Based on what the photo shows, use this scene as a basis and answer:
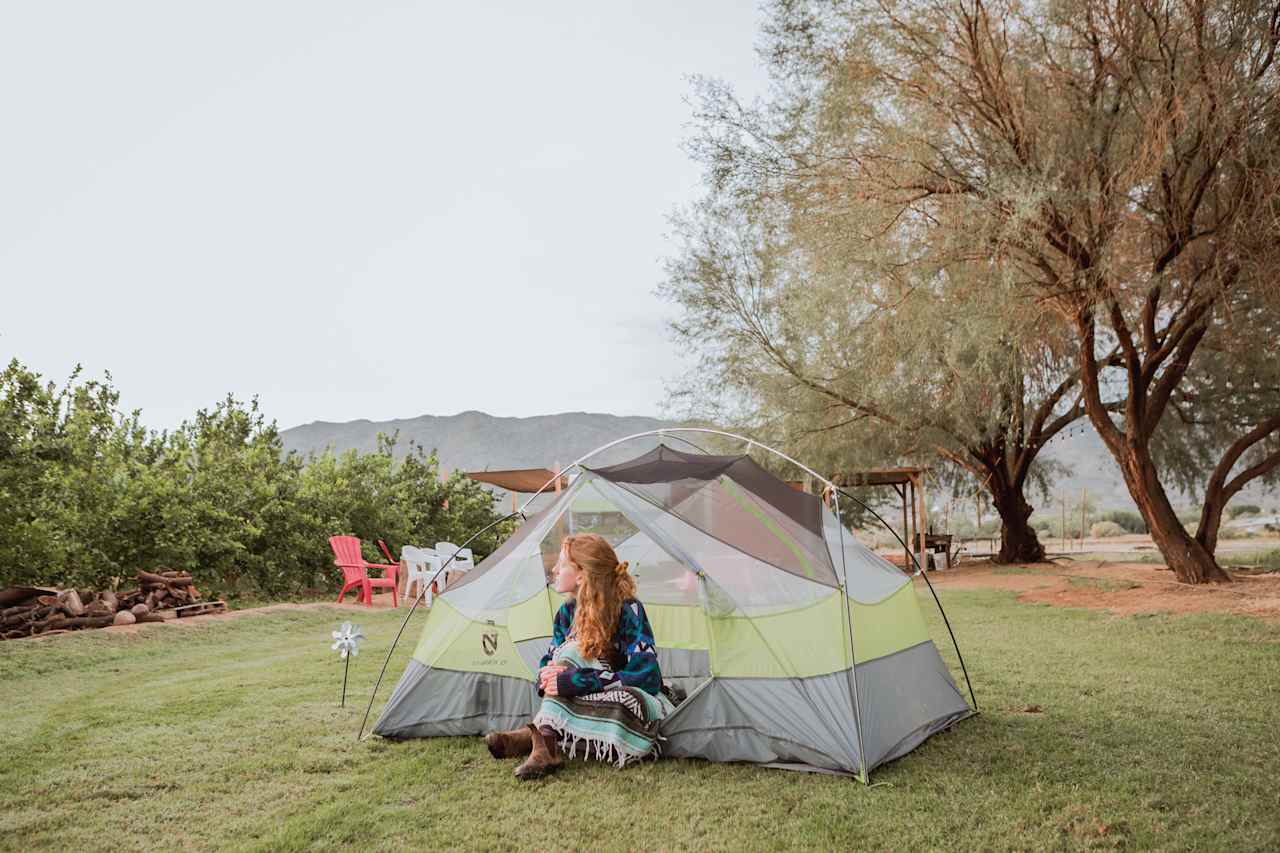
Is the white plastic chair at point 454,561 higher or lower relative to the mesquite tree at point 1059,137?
lower

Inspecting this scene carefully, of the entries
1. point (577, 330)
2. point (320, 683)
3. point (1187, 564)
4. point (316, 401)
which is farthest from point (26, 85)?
point (316, 401)

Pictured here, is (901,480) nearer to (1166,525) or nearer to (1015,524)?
(1015,524)

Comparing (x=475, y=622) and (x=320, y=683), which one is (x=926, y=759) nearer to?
(x=475, y=622)

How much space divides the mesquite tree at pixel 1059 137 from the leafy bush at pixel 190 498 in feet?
27.0

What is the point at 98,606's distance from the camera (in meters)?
8.84

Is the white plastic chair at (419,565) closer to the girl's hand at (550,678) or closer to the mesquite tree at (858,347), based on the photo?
the mesquite tree at (858,347)

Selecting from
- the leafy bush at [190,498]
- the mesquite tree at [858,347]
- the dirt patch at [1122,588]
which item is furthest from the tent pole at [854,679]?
the leafy bush at [190,498]

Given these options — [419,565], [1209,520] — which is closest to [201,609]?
[419,565]

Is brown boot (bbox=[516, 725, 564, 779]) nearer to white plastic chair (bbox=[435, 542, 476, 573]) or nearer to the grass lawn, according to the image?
the grass lawn

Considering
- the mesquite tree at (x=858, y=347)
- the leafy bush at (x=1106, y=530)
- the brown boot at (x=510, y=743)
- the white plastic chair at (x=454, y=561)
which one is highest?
the mesquite tree at (x=858, y=347)

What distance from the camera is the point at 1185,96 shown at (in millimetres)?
7953

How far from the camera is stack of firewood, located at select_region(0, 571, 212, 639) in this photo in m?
8.12

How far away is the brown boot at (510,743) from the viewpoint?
164 inches

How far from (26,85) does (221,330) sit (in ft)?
40.3
